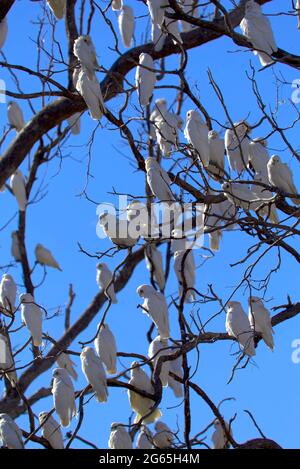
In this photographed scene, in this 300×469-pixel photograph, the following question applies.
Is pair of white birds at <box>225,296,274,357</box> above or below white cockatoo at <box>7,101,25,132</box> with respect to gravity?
below

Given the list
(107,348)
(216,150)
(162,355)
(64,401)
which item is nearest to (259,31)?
(216,150)

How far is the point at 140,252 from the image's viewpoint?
901 cm

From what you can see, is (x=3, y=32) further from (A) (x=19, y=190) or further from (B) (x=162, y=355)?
(B) (x=162, y=355)

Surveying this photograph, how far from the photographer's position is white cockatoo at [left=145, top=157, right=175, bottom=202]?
5.34 meters

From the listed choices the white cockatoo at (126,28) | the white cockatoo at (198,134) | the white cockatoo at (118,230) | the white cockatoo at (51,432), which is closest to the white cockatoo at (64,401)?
the white cockatoo at (51,432)

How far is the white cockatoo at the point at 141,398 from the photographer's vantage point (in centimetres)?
559

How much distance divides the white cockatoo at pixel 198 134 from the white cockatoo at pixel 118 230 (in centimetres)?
57

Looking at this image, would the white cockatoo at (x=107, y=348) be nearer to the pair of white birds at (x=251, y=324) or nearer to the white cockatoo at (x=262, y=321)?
the pair of white birds at (x=251, y=324)

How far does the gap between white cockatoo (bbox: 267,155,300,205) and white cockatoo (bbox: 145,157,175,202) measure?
0.67 metres

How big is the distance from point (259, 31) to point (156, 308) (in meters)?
1.73

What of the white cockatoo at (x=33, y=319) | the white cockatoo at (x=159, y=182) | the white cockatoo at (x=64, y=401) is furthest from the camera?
the white cockatoo at (x=33, y=319)

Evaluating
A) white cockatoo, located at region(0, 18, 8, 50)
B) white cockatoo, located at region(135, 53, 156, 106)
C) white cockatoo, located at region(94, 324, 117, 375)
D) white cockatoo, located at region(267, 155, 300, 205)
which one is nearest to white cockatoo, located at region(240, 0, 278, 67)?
white cockatoo, located at region(267, 155, 300, 205)

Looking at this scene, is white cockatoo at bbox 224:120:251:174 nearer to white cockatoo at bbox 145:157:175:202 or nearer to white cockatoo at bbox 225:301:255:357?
white cockatoo at bbox 145:157:175:202

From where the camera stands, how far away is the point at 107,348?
19.7 feet
